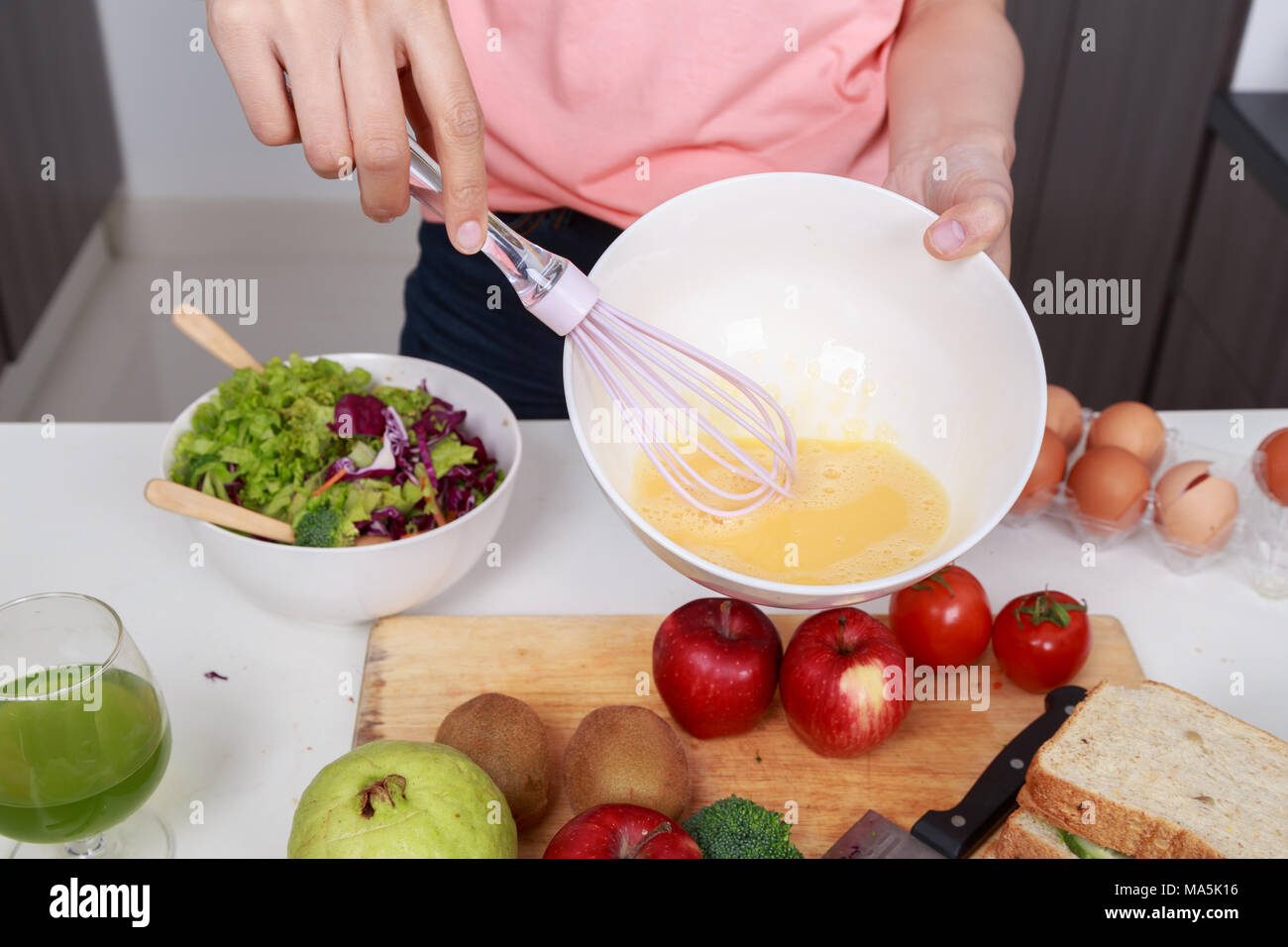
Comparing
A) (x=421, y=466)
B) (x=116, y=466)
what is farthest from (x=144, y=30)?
(x=421, y=466)

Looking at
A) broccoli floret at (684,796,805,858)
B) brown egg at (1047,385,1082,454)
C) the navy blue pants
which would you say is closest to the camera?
broccoli floret at (684,796,805,858)

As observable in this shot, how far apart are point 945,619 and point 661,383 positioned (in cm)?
38

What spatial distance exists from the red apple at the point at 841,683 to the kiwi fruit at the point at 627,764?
0.12m

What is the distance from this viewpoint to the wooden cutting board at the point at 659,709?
104cm

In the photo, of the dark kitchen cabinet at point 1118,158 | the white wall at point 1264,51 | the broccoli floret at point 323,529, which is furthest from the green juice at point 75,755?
the white wall at point 1264,51

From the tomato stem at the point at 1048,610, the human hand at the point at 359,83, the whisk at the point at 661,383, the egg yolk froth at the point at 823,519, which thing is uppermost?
the human hand at the point at 359,83

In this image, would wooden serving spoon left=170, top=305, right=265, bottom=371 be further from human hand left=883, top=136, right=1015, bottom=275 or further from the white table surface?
human hand left=883, top=136, right=1015, bottom=275

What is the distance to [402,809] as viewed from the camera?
0.83m

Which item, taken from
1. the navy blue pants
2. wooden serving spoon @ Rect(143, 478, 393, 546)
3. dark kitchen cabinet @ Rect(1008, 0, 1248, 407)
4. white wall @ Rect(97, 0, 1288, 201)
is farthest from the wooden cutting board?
white wall @ Rect(97, 0, 1288, 201)

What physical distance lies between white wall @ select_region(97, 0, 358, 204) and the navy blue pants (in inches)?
84.9

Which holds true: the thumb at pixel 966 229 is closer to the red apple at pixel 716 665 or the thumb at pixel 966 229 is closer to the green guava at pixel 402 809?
the red apple at pixel 716 665

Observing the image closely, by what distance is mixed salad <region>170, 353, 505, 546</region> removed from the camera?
114 centimetres

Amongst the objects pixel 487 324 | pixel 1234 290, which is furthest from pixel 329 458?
pixel 1234 290

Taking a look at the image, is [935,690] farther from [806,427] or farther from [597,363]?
[597,363]
